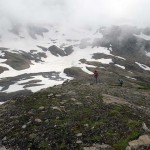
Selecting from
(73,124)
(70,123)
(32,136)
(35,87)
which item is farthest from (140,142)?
(35,87)

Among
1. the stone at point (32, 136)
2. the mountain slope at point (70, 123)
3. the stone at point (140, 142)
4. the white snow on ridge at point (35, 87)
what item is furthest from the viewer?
the white snow on ridge at point (35, 87)

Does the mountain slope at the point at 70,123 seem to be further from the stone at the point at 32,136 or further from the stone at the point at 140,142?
the stone at the point at 140,142

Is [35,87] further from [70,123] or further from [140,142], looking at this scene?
[140,142]

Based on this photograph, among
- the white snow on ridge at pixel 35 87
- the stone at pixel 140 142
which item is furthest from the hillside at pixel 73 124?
the white snow on ridge at pixel 35 87

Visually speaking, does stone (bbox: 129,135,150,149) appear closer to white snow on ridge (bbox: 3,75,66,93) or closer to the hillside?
the hillside

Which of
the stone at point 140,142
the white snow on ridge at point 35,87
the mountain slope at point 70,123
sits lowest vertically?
the white snow on ridge at point 35,87

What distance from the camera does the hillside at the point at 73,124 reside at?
16.0 meters

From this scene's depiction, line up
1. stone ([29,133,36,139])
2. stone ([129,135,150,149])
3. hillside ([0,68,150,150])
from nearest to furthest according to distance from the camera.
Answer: stone ([129,135,150,149]) < hillside ([0,68,150,150]) < stone ([29,133,36,139])

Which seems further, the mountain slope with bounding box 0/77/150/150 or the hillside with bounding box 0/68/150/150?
the mountain slope with bounding box 0/77/150/150

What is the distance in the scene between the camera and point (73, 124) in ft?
60.8

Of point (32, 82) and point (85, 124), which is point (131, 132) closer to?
point (85, 124)

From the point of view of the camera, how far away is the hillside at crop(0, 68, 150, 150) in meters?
16.0

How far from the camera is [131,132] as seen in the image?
17219 mm

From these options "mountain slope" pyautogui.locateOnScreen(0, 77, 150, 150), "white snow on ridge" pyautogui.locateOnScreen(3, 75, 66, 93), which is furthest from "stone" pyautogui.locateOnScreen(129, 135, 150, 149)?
Result: "white snow on ridge" pyautogui.locateOnScreen(3, 75, 66, 93)
